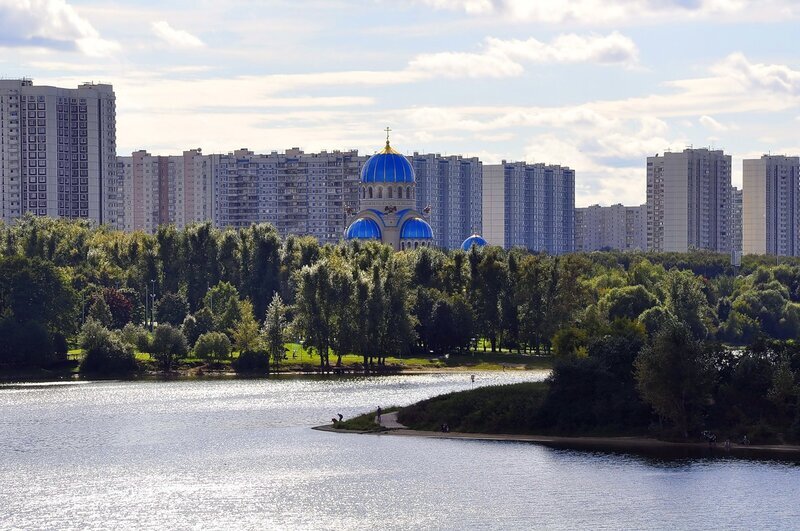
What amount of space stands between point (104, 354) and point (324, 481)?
60417mm

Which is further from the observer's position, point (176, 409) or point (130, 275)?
point (130, 275)

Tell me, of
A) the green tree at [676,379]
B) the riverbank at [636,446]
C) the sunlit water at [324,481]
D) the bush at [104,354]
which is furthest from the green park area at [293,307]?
the sunlit water at [324,481]

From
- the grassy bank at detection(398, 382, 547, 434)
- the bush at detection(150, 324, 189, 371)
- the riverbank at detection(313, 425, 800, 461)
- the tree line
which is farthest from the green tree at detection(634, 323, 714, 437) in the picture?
the bush at detection(150, 324, 189, 371)

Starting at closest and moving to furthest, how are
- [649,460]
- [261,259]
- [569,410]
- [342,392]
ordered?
[649,460] → [569,410] → [342,392] → [261,259]

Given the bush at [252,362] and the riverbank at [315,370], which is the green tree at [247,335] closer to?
the bush at [252,362]

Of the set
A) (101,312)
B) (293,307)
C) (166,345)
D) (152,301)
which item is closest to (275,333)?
(293,307)

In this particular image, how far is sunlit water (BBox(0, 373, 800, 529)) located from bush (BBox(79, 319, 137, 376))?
2979 cm

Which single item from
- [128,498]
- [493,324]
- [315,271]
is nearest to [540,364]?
[493,324]

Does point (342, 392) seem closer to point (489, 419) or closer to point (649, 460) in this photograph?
point (489, 419)

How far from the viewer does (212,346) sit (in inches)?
5502

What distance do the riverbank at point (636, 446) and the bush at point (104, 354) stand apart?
45.0 meters

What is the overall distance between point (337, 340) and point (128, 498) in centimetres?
6667

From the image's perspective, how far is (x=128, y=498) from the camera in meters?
72.9

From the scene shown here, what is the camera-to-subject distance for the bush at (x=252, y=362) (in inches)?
5384
